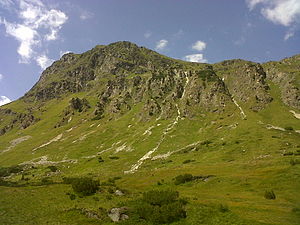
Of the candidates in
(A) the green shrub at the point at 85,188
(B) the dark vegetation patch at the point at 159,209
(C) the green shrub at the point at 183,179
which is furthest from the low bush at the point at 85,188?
(C) the green shrub at the point at 183,179

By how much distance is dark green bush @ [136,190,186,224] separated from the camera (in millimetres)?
27156

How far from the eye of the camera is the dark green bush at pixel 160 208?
27156 millimetres

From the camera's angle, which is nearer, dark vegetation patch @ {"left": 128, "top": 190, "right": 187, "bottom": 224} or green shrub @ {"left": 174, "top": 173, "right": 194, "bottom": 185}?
dark vegetation patch @ {"left": 128, "top": 190, "right": 187, "bottom": 224}

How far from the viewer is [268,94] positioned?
18725 cm

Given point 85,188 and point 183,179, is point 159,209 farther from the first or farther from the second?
point 183,179

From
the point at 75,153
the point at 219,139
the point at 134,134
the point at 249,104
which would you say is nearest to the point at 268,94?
the point at 249,104

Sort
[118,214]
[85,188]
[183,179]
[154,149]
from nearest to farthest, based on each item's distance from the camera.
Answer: [118,214], [85,188], [183,179], [154,149]

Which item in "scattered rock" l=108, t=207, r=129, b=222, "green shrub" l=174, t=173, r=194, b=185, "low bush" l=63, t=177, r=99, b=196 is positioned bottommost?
"green shrub" l=174, t=173, r=194, b=185

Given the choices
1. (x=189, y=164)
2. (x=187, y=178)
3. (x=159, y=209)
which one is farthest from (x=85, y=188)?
(x=189, y=164)

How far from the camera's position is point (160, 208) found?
94.6 feet

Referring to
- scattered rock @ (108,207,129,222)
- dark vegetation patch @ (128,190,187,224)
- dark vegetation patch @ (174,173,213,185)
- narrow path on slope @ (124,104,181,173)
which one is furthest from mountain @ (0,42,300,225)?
scattered rock @ (108,207,129,222)

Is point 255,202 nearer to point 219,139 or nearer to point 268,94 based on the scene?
point 219,139

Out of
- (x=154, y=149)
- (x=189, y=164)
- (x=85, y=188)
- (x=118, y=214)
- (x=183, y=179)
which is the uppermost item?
(x=85, y=188)

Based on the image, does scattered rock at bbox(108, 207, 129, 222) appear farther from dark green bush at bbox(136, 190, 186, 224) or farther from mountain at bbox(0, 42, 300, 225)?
dark green bush at bbox(136, 190, 186, 224)
